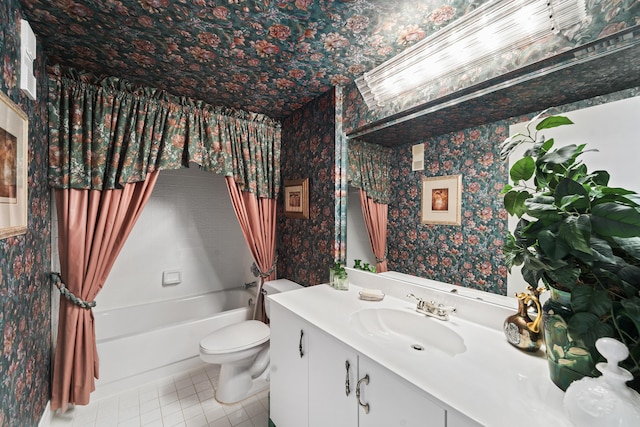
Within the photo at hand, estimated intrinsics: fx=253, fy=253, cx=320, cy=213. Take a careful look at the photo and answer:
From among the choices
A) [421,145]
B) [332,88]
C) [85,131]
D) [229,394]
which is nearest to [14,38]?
[85,131]

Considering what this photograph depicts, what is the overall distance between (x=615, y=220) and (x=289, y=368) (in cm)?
136

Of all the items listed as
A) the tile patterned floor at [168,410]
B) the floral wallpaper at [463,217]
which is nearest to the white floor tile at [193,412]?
the tile patterned floor at [168,410]

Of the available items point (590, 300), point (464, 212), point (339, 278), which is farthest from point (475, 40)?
point (339, 278)

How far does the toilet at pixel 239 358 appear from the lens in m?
1.70

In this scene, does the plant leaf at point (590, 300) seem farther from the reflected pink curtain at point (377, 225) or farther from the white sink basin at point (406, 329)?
the reflected pink curtain at point (377, 225)

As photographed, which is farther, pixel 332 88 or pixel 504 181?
pixel 332 88

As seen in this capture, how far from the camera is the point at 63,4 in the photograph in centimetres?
111

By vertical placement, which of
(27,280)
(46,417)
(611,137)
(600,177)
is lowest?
(46,417)

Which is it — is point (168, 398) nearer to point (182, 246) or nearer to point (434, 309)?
point (182, 246)

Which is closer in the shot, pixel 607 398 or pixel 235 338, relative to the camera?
pixel 607 398

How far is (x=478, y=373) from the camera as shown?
0.78m

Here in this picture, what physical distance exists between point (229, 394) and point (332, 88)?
2283mm

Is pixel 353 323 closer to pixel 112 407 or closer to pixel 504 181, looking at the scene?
pixel 504 181

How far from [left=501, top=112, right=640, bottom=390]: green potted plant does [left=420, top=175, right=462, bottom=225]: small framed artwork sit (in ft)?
1.47
